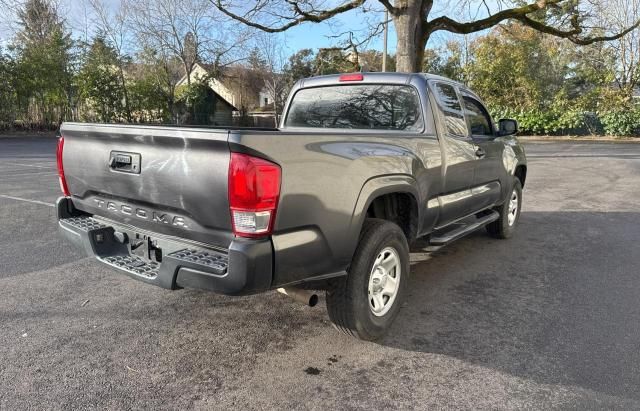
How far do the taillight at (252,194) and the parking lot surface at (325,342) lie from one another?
1007 mm

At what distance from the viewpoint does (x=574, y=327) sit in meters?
3.63

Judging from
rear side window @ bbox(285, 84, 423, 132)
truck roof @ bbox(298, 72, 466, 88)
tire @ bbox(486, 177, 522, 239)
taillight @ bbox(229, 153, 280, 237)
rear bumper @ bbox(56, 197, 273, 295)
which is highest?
truck roof @ bbox(298, 72, 466, 88)

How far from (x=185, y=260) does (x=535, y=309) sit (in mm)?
2949

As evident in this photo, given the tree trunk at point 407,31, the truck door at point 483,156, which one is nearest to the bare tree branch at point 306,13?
the tree trunk at point 407,31

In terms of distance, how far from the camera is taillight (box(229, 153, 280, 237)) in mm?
2477

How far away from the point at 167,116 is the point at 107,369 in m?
33.7

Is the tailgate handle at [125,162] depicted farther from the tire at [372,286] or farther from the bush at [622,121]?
the bush at [622,121]

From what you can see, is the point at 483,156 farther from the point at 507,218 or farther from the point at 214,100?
the point at 214,100

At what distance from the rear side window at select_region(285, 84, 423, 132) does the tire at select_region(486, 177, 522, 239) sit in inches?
93.6

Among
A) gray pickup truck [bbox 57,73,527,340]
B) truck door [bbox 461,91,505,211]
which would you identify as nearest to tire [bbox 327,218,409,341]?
gray pickup truck [bbox 57,73,527,340]

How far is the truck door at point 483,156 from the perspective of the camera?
5.07m

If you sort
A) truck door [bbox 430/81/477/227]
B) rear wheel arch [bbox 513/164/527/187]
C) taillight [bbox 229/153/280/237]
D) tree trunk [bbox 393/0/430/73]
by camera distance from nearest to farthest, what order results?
taillight [bbox 229/153/280/237]
truck door [bbox 430/81/477/227]
rear wheel arch [bbox 513/164/527/187]
tree trunk [bbox 393/0/430/73]

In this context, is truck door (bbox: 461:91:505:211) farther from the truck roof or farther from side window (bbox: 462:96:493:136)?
the truck roof

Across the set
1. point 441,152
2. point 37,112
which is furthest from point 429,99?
point 37,112
